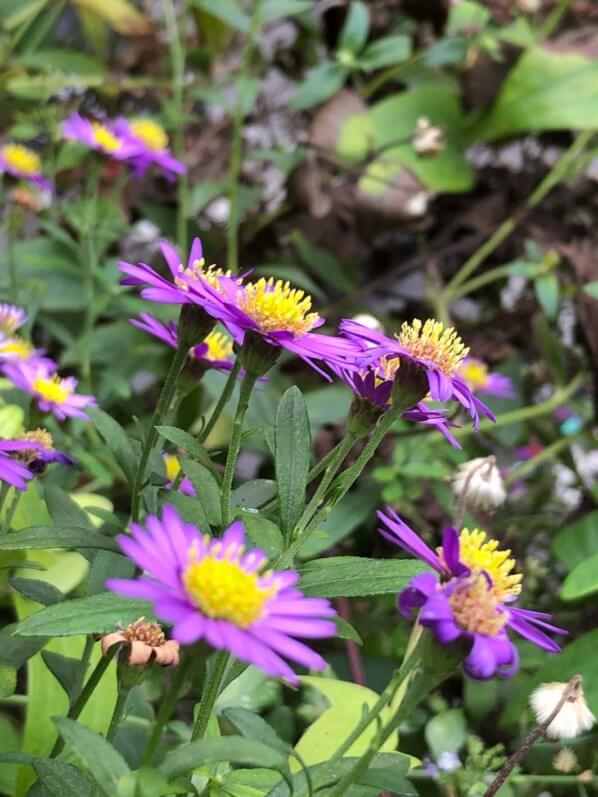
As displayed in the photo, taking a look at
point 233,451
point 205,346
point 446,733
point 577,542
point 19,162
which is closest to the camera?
point 233,451

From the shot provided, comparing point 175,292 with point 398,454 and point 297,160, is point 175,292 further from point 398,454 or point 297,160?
point 297,160

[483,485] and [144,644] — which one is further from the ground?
[144,644]

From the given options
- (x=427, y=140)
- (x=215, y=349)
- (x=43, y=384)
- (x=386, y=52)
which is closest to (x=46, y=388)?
(x=43, y=384)

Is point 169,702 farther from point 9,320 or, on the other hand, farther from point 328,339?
point 9,320

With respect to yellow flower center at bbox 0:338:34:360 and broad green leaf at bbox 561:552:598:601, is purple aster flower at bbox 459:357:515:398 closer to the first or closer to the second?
broad green leaf at bbox 561:552:598:601

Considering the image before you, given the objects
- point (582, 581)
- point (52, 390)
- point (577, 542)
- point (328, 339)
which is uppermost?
point (328, 339)

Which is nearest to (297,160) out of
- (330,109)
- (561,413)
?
(330,109)

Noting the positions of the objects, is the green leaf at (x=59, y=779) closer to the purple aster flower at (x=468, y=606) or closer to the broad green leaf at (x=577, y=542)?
the purple aster flower at (x=468, y=606)

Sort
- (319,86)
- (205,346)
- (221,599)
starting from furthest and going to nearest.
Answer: (319,86) → (205,346) → (221,599)
